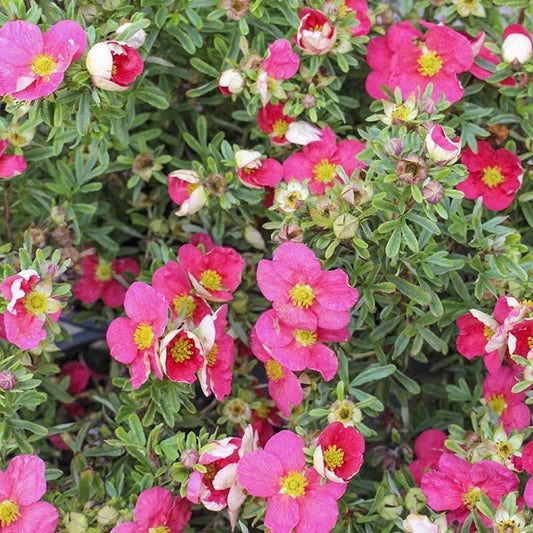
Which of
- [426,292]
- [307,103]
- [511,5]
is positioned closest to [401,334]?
[426,292]

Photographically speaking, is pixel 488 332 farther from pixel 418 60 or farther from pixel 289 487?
pixel 418 60

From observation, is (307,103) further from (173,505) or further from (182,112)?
(173,505)

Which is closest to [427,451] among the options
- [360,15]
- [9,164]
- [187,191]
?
[187,191]

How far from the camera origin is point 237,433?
6.04 feet

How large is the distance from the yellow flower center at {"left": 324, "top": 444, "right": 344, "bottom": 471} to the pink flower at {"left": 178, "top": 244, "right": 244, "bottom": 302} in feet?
1.34

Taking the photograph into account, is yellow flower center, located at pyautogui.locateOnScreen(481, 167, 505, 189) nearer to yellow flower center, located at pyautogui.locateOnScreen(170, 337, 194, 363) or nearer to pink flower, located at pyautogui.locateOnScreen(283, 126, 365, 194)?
pink flower, located at pyautogui.locateOnScreen(283, 126, 365, 194)

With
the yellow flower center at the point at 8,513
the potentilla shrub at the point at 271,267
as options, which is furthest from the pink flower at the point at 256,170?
the yellow flower center at the point at 8,513

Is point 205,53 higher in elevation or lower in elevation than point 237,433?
higher

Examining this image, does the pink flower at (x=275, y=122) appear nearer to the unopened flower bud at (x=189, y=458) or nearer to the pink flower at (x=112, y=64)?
the pink flower at (x=112, y=64)

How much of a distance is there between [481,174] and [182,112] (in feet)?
2.52

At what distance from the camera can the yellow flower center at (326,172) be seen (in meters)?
1.85

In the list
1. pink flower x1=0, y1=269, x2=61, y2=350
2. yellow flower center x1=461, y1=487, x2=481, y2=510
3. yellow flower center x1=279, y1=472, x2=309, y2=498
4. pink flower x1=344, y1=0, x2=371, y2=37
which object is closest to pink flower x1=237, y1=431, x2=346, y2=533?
yellow flower center x1=279, y1=472, x2=309, y2=498

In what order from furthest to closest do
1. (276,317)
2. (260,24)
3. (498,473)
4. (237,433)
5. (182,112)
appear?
(182,112)
(260,24)
(237,433)
(276,317)
(498,473)

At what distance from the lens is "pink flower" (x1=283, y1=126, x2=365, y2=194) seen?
185 cm
